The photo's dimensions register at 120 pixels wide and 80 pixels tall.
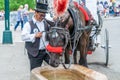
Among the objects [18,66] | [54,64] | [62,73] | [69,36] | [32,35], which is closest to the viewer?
[54,64]

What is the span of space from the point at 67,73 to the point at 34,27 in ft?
3.20

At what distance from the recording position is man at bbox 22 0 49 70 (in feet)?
22.8

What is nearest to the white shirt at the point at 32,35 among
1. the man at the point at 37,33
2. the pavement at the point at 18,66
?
the man at the point at 37,33

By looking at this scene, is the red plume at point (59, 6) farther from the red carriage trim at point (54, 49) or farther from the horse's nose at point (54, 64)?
the horse's nose at point (54, 64)

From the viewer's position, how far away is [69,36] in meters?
7.07

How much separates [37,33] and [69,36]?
1.80 ft

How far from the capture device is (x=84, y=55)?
9445 mm

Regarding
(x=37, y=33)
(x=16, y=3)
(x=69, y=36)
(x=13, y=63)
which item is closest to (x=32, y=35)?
(x=37, y=33)

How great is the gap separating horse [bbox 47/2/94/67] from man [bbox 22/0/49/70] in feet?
0.87

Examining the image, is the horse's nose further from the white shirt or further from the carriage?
the white shirt

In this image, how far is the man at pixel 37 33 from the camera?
22.8 ft

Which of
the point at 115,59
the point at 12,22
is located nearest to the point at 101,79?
the point at 115,59

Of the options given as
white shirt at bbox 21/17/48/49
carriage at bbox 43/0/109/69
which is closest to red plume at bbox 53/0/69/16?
carriage at bbox 43/0/109/69

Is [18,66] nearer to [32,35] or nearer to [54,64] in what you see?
[32,35]
